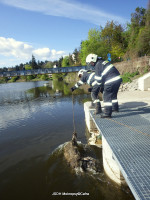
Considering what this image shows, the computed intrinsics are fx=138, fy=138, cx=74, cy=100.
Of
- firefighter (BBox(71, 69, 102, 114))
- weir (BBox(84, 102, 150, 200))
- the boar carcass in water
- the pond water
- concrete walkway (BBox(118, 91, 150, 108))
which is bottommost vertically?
the pond water

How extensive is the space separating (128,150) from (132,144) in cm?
33

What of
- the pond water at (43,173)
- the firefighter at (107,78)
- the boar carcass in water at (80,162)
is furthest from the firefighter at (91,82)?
the boar carcass in water at (80,162)

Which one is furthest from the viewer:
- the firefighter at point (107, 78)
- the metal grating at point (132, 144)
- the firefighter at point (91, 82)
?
the firefighter at point (91, 82)

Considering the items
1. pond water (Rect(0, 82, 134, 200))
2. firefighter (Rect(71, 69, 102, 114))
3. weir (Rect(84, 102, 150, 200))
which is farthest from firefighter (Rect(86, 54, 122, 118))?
pond water (Rect(0, 82, 134, 200))

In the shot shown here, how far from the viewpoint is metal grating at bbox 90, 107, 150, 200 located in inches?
95.1

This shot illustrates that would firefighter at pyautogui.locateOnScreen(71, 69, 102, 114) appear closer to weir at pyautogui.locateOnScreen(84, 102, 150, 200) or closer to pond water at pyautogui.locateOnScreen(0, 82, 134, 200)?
weir at pyautogui.locateOnScreen(84, 102, 150, 200)

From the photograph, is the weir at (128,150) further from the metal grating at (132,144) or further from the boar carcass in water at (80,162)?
the boar carcass in water at (80,162)

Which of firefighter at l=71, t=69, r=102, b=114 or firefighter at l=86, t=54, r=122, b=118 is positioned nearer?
firefighter at l=86, t=54, r=122, b=118

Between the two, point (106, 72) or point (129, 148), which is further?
point (106, 72)

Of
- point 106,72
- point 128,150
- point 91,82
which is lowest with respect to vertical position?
point 128,150

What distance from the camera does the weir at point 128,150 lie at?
97.1 inches

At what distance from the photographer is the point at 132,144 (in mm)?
3592

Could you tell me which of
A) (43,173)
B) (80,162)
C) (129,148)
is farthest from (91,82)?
(43,173)

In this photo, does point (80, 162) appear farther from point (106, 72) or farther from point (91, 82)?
point (91, 82)
